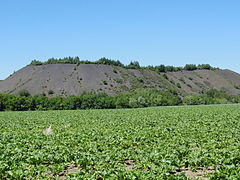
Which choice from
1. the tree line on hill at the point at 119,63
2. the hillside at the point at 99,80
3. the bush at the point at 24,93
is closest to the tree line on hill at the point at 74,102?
the bush at the point at 24,93

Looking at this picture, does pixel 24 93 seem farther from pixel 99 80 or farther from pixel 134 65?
pixel 134 65

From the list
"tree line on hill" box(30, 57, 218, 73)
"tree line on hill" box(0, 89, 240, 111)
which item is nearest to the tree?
"tree line on hill" box(30, 57, 218, 73)

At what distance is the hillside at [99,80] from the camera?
4140 inches

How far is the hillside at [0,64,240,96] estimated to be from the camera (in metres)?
105

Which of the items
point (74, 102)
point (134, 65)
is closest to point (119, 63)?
point (134, 65)

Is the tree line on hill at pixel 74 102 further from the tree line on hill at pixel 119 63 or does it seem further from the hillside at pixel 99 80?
the tree line on hill at pixel 119 63

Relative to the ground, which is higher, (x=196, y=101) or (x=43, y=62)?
(x=43, y=62)

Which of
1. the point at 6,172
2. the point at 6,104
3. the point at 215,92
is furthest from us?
the point at 215,92

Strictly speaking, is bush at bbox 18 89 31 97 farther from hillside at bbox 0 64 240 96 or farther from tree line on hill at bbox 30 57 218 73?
tree line on hill at bbox 30 57 218 73

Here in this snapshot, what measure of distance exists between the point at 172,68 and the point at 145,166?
144 meters

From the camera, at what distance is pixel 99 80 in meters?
111

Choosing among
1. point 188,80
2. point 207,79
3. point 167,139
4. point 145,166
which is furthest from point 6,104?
point 207,79

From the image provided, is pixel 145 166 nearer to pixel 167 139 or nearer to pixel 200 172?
pixel 200 172

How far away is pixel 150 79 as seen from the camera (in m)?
125
